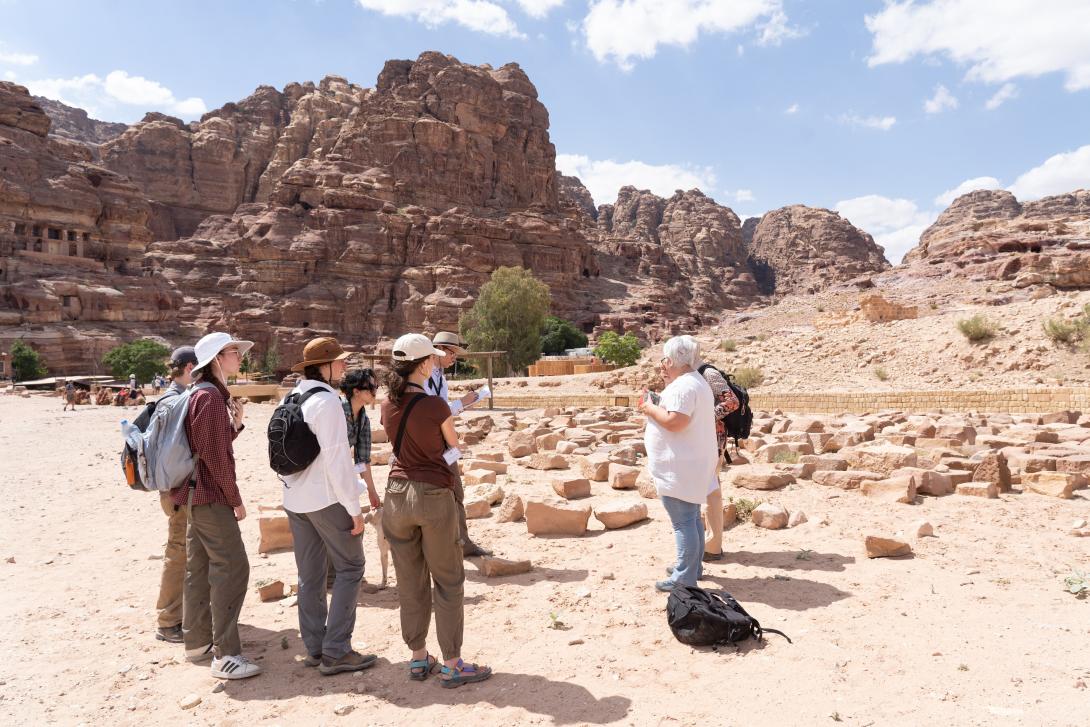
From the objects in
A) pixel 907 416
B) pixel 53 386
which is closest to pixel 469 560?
pixel 907 416

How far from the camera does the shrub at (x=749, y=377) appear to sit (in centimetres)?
2409

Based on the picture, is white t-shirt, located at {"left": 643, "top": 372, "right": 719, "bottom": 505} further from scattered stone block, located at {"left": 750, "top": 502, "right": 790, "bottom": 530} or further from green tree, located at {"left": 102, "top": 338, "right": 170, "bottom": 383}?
green tree, located at {"left": 102, "top": 338, "right": 170, "bottom": 383}

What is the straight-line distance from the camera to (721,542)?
18.4 ft

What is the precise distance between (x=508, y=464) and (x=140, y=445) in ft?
23.3

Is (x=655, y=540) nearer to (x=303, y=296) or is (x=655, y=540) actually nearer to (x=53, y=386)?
(x=53, y=386)

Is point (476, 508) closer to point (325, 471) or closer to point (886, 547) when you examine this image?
point (325, 471)

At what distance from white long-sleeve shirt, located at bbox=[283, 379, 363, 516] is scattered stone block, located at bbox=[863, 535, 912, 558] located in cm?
413

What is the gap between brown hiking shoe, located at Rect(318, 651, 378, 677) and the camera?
394cm

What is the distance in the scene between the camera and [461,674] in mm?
3754

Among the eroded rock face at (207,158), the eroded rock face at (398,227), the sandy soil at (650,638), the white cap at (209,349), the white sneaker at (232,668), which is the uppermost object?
the eroded rock face at (207,158)

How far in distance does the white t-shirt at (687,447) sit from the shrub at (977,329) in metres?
22.6

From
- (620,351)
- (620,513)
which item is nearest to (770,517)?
(620,513)

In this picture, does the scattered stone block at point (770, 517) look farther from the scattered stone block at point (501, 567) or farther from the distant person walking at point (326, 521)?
the distant person walking at point (326, 521)

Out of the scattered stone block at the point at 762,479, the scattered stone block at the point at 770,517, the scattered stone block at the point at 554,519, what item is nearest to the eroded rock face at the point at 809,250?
the scattered stone block at the point at 762,479
